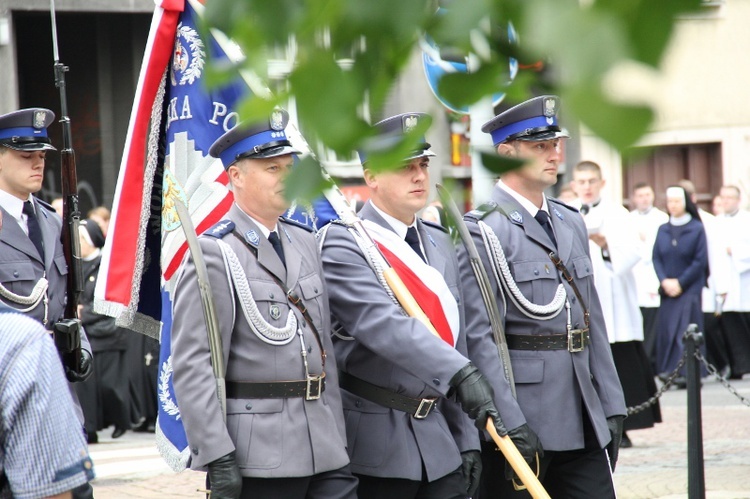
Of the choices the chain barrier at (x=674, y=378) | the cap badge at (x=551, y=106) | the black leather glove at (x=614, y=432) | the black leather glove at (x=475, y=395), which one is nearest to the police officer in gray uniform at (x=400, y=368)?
the black leather glove at (x=475, y=395)

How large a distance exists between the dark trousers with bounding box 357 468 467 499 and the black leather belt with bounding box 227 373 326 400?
0.54 m

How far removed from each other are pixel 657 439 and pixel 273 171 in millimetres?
6331

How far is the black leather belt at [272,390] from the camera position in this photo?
4.18 meters

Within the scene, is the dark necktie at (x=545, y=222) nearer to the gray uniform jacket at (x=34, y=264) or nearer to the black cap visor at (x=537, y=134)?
the black cap visor at (x=537, y=134)

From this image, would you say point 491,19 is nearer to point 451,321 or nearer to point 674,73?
point 674,73

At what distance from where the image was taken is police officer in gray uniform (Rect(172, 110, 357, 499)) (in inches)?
159

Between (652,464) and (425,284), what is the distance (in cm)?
444

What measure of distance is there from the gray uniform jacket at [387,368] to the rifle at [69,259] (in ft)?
4.93

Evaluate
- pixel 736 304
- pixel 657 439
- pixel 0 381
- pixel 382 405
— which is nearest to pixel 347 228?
pixel 382 405

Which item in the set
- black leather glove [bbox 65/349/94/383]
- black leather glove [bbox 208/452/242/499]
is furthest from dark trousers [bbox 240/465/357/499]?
black leather glove [bbox 65/349/94/383]

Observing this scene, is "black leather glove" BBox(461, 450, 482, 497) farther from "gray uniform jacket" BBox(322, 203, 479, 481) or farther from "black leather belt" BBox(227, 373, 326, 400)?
"black leather belt" BBox(227, 373, 326, 400)

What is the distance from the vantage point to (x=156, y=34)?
17.7ft

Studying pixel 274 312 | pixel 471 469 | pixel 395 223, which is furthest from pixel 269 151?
pixel 471 469

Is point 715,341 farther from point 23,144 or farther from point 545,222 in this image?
point 23,144
